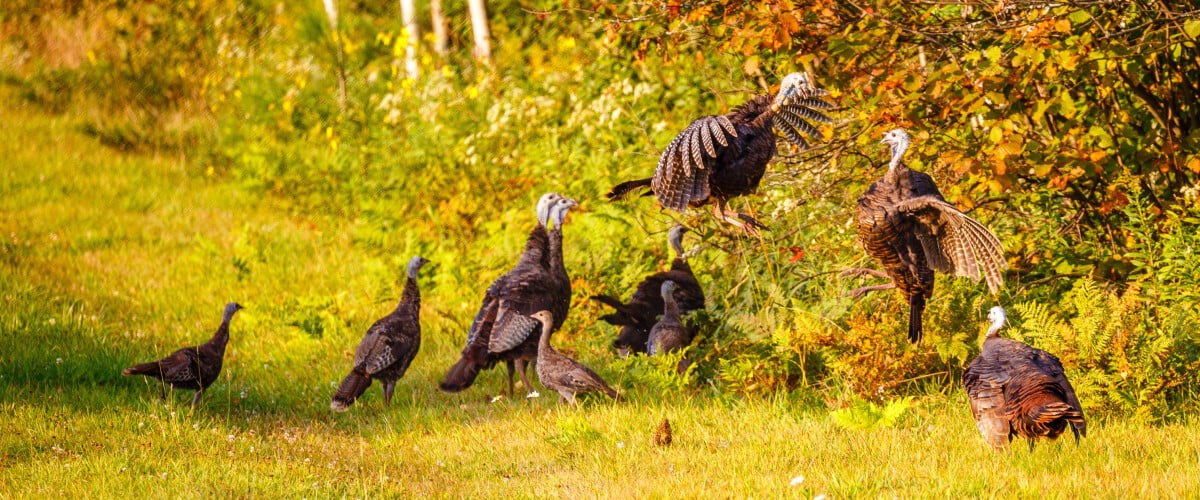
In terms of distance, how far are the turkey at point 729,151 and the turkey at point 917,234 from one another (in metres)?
0.73

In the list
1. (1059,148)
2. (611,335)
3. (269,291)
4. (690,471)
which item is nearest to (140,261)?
(269,291)

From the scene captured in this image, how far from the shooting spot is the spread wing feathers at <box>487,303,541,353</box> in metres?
8.77

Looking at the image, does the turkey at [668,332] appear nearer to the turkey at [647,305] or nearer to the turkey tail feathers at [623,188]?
the turkey at [647,305]

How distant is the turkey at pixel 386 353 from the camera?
339 inches

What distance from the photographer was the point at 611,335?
32.8 feet

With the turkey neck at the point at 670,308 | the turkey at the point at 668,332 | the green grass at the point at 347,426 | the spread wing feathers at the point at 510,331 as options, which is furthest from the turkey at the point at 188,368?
the turkey neck at the point at 670,308

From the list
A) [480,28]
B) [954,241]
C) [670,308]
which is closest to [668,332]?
[670,308]

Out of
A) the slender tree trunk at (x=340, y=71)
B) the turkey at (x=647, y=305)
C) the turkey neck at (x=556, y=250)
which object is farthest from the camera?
the slender tree trunk at (x=340, y=71)

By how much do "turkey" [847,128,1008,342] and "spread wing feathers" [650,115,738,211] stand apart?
947 millimetres

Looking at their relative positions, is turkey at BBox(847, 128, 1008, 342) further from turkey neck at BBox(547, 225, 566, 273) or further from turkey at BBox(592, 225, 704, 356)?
turkey neck at BBox(547, 225, 566, 273)

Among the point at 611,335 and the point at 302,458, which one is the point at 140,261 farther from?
the point at 302,458

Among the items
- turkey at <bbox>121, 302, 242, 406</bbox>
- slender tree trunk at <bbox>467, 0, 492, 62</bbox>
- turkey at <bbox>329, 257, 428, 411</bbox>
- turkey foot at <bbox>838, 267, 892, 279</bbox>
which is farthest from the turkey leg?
slender tree trunk at <bbox>467, 0, 492, 62</bbox>

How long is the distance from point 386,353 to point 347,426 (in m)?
0.59

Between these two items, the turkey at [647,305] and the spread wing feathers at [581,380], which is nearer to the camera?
the spread wing feathers at [581,380]
